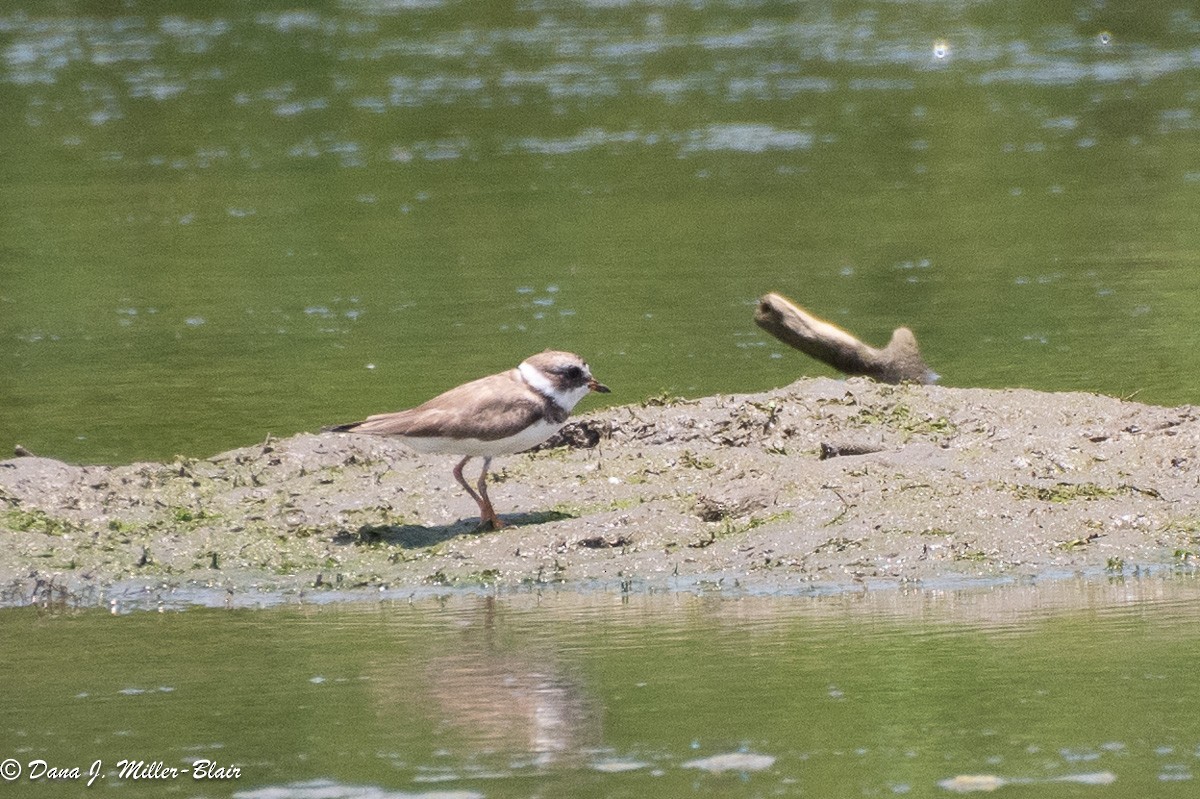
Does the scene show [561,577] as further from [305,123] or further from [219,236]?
[305,123]

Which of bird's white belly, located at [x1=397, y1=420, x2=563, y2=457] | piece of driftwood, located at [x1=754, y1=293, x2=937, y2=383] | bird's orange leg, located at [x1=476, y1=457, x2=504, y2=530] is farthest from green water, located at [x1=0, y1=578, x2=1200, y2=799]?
piece of driftwood, located at [x1=754, y1=293, x2=937, y2=383]

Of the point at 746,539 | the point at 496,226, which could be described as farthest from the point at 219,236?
the point at 746,539

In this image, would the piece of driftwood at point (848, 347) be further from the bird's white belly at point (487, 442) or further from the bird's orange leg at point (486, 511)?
the bird's orange leg at point (486, 511)

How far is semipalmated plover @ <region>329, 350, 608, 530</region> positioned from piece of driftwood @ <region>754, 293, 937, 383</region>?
3.02 meters

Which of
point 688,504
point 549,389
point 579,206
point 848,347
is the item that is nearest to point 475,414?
point 549,389

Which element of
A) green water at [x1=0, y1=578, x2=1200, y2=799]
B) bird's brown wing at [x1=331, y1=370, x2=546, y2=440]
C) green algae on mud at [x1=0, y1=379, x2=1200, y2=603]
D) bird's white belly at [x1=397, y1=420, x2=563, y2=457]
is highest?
bird's brown wing at [x1=331, y1=370, x2=546, y2=440]

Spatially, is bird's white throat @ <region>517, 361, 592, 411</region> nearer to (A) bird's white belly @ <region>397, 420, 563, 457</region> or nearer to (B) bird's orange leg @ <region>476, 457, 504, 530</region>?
(A) bird's white belly @ <region>397, 420, 563, 457</region>

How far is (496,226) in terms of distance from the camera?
2112cm

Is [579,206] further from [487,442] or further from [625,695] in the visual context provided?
[625,695]

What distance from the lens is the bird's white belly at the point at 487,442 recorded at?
10430 mm

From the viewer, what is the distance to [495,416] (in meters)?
10.4

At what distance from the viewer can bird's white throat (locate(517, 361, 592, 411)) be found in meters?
10.5

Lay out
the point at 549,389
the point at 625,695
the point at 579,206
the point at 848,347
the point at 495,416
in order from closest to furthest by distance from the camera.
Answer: the point at 625,695, the point at 495,416, the point at 549,389, the point at 848,347, the point at 579,206

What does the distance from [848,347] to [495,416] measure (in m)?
3.66
